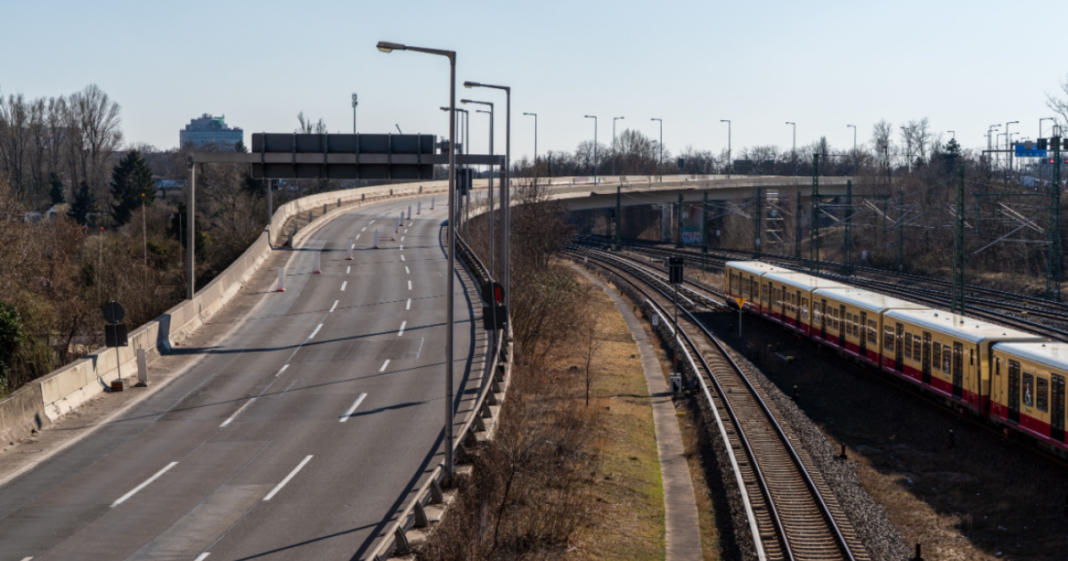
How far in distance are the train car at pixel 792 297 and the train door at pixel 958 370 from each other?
9221 millimetres

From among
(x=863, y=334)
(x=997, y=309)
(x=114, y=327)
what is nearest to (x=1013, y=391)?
(x=863, y=334)

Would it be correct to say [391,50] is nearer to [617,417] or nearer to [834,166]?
[617,417]

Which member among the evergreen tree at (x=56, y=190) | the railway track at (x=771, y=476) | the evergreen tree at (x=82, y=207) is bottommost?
the railway track at (x=771, y=476)

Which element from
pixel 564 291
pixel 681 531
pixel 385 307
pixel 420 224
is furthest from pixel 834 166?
pixel 681 531

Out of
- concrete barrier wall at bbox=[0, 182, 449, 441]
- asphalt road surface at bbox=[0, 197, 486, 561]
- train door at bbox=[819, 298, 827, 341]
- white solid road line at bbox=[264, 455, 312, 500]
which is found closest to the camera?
asphalt road surface at bbox=[0, 197, 486, 561]

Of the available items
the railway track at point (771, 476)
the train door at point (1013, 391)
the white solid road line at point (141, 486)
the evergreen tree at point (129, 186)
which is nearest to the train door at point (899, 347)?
the railway track at point (771, 476)

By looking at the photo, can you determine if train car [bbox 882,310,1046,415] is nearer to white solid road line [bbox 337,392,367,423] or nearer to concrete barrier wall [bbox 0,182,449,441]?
white solid road line [bbox 337,392,367,423]

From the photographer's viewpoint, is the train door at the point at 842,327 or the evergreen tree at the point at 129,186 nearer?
the train door at the point at 842,327

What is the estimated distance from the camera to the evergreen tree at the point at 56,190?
9238 centimetres

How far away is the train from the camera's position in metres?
19.1

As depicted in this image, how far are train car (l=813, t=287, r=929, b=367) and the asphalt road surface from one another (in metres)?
12.7

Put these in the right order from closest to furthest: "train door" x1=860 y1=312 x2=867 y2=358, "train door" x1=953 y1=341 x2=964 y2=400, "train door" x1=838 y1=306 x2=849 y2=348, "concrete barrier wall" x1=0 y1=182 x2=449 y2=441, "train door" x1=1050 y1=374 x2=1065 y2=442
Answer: "train door" x1=1050 y1=374 x2=1065 y2=442 < "concrete barrier wall" x1=0 y1=182 x2=449 y2=441 < "train door" x1=953 y1=341 x2=964 y2=400 < "train door" x1=860 y1=312 x2=867 y2=358 < "train door" x1=838 y1=306 x2=849 y2=348

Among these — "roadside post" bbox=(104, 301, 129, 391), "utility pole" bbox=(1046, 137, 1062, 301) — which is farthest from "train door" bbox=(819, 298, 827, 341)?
"roadside post" bbox=(104, 301, 129, 391)

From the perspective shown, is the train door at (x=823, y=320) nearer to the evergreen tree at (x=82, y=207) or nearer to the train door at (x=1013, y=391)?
the train door at (x=1013, y=391)
